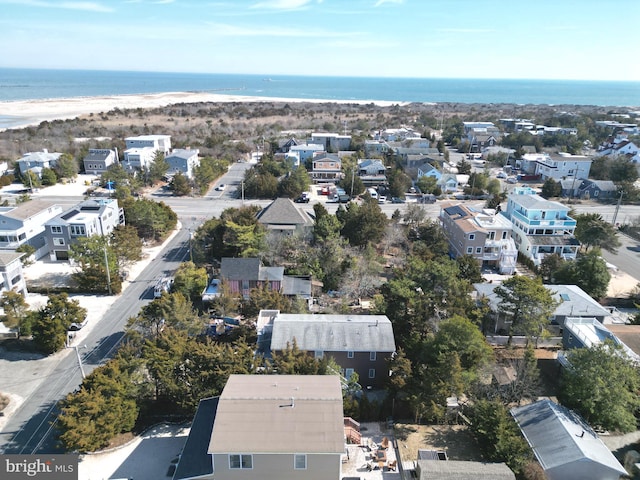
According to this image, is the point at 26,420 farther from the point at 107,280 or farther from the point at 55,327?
the point at 107,280

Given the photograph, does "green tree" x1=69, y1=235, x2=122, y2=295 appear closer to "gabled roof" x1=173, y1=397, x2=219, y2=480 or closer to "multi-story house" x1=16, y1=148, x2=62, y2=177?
"gabled roof" x1=173, y1=397, x2=219, y2=480

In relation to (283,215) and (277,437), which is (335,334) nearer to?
(277,437)

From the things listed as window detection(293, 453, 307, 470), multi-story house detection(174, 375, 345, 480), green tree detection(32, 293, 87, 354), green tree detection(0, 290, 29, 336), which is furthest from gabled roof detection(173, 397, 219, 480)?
green tree detection(0, 290, 29, 336)

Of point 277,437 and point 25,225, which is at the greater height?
point 277,437

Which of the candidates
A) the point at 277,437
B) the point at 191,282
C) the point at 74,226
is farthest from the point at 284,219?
the point at 277,437

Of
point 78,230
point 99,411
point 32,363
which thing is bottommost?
point 32,363

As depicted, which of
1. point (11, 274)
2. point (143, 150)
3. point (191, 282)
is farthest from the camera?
point (143, 150)
